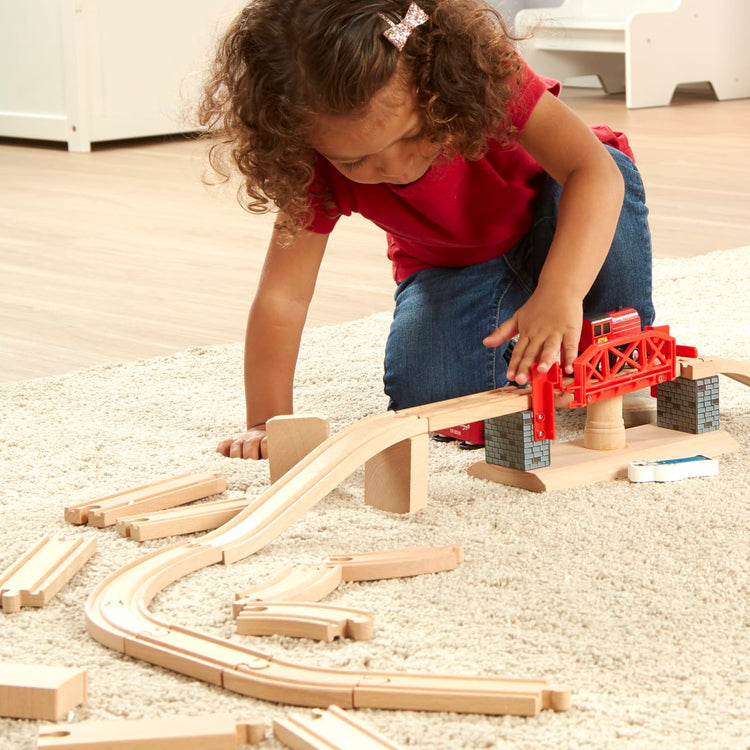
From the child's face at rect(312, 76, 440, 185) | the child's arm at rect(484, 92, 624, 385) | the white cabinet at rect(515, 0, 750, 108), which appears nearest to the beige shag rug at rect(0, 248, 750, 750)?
the child's arm at rect(484, 92, 624, 385)

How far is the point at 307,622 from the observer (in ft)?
2.24

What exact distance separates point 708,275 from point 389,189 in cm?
76

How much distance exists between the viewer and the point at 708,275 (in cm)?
170

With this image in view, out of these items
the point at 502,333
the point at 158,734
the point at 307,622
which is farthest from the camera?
the point at 502,333

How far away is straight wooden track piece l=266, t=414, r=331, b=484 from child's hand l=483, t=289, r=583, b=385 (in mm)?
152

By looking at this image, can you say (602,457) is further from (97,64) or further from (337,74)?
(97,64)

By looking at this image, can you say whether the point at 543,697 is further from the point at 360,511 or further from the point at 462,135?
the point at 462,135

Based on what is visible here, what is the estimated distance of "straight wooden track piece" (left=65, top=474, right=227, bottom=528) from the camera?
Answer: 2.92 ft

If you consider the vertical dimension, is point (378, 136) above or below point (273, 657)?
above

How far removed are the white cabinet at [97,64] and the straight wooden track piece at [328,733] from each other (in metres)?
2.82

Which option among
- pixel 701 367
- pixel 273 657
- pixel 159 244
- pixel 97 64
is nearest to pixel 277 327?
pixel 701 367

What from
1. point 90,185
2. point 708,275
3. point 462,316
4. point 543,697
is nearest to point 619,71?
point 90,185

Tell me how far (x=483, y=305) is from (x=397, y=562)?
49 cm

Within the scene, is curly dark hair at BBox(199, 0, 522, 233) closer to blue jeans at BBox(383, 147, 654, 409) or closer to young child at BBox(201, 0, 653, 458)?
young child at BBox(201, 0, 653, 458)
